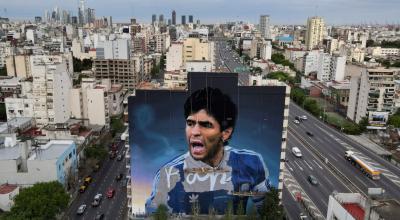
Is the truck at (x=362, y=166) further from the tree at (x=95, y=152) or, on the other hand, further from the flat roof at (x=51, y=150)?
the flat roof at (x=51, y=150)

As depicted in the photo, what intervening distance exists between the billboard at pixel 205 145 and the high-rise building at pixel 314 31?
9167 centimetres

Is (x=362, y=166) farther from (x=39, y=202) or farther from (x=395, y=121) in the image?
(x=39, y=202)

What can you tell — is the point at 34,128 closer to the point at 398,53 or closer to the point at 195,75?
the point at 195,75

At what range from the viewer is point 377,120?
37125mm

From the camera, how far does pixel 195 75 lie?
1912cm

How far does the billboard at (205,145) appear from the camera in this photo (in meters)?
19.4

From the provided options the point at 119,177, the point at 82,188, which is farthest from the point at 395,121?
the point at 82,188

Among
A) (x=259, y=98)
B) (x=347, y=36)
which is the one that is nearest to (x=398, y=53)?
(x=347, y=36)

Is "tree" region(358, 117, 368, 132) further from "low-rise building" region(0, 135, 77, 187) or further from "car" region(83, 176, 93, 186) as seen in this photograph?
"low-rise building" region(0, 135, 77, 187)

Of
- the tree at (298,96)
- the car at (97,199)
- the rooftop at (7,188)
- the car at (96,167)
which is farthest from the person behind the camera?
the tree at (298,96)

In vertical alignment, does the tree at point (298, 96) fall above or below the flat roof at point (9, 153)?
below

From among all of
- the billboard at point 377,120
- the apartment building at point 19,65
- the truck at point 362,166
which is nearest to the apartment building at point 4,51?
the apartment building at point 19,65

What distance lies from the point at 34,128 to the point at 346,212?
2806cm

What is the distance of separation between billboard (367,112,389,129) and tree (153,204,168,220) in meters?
26.5
